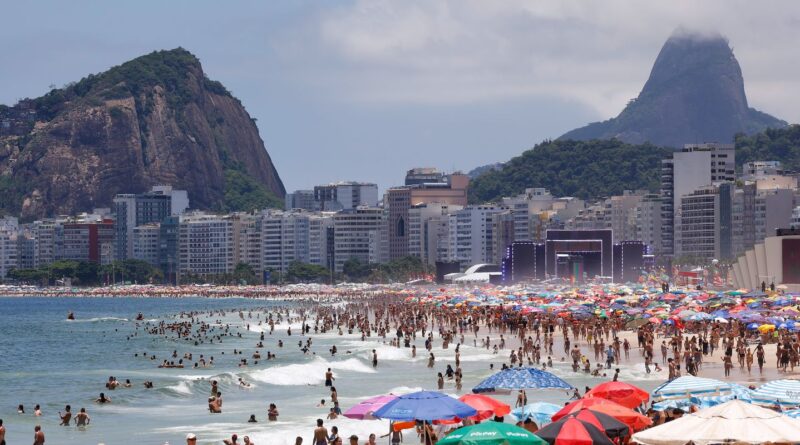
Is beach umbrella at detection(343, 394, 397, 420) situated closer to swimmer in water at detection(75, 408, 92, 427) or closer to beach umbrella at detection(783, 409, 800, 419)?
beach umbrella at detection(783, 409, 800, 419)

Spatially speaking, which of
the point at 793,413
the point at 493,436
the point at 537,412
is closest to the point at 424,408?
the point at 493,436

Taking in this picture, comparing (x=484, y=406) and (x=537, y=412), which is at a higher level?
(x=484, y=406)

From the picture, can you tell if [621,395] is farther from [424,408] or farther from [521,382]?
[424,408]

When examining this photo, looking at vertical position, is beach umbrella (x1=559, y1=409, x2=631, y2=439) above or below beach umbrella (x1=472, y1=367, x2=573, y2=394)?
below

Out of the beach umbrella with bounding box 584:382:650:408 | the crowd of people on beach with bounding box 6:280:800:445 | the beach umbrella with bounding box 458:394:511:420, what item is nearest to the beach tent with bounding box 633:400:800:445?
the crowd of people on beach with bounding box 6:280:800:445

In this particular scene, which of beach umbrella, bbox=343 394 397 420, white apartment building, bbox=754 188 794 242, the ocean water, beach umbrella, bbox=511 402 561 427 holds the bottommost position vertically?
the ocean water

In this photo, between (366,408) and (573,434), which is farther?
(366,408)

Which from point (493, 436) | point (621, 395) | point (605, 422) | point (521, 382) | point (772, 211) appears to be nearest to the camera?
point (493, 436)

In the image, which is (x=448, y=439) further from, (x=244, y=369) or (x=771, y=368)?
(x=244, y=369)
